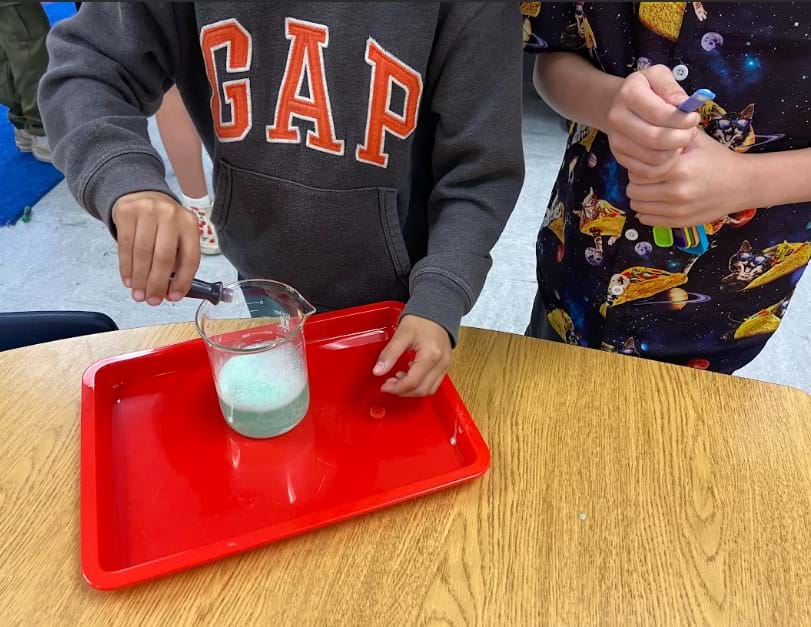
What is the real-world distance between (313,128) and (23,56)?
1.72 meters

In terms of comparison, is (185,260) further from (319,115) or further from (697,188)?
(697,188)

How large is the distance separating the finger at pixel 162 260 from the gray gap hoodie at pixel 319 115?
0.18ft

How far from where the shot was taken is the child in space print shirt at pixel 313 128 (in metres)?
0.57

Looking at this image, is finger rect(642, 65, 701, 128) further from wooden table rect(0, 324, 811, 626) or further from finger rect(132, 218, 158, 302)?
finger rect(132, 218, 158, 302)

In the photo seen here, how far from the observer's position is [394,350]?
58cm

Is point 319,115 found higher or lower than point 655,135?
lower

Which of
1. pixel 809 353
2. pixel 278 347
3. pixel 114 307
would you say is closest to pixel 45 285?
pixel 114 307

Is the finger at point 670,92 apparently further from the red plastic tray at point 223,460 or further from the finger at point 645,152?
the red plastic tray at point 223,460

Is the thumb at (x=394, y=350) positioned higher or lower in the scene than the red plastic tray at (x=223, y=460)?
higher

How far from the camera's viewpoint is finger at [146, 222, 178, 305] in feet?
1.68

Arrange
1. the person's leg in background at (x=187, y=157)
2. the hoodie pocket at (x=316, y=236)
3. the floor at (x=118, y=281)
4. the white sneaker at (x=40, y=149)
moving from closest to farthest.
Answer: the hoodie pocket at (x=316, y=236) → the floor at (x=118, y=281) → the person's leg in background at (x=187, y=157) → the white sneaker at (x=40, y=149)

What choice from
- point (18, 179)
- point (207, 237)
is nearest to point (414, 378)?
point (207, 237)

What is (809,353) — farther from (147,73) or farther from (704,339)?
(147,73)

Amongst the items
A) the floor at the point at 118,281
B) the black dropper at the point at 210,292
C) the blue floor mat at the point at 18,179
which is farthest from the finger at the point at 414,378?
the blue floor mat at the point at 18,179
